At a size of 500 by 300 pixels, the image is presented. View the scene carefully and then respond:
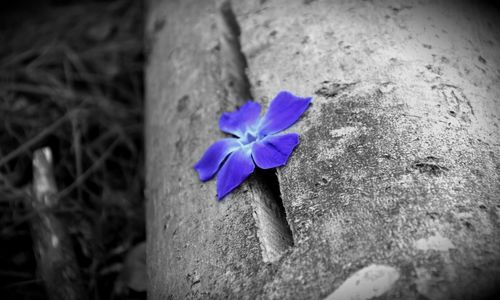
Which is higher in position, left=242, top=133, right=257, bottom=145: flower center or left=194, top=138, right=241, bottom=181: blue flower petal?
left=242, top=133, right=257, bottom=145: flower center

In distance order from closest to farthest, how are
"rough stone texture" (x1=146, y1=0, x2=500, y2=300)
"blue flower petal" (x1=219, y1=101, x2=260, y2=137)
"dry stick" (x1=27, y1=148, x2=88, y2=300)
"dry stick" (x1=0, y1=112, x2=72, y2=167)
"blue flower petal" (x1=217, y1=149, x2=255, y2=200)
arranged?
"rough stone texture" (x1=146, y1=0, x2=500, y2=300) → "blue flower petal" (x1=217, y1=149, x2=255, y2=200) → "blue flower petal" (x1=219, y1=101, x2=260, y2=137) → "dry stick" (x1=27, y1=148, x2=88, y2=300) → "dry stick" (x1=0, y1=112, x2=72, y2=167)

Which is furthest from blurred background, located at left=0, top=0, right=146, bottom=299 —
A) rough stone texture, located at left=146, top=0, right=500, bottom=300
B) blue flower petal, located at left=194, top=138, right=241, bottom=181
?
blue flower petal, located at left=194, top=138, right=241, bottom=181

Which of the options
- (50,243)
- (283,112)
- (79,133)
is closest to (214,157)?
(283,112)

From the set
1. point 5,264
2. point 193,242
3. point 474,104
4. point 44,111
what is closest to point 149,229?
point 193,242

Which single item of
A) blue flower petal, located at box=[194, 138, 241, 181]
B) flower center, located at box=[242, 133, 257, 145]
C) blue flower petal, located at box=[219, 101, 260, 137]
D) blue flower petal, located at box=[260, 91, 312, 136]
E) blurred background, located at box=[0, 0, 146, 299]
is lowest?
blurred background, located at box=[0, 0, 146, 299]

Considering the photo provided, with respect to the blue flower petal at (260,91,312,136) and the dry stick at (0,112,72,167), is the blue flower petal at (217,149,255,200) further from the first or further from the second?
the dry stick at (0,112,72,167)

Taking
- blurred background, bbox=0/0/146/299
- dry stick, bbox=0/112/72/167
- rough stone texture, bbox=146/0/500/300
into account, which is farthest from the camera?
dry stick, bbox=0/112/72/167
